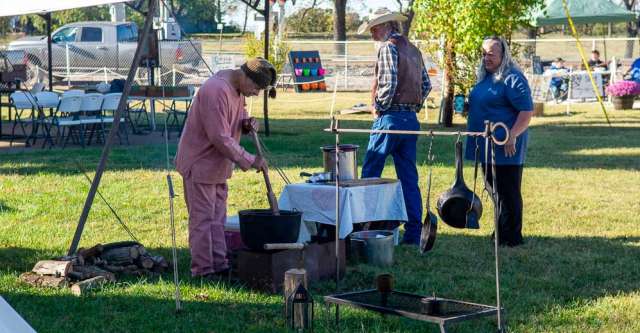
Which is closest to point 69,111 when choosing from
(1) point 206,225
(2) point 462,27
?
(2) point 462,27

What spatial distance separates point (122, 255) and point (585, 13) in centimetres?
2116

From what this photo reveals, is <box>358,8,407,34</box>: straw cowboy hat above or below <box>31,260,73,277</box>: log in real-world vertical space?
above

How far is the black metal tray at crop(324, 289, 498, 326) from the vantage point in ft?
18.3

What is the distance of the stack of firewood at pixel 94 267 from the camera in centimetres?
720

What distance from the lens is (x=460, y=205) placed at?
5.86m

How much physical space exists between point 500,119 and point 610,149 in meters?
7.95

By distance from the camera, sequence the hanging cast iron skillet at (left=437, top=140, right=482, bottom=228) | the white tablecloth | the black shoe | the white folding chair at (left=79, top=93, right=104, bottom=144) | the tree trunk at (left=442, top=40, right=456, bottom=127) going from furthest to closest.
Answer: the tree trunk at (left=442, top=40, right=456, bottom=127) → the white folding chair at (left=79, top=93, right=104, bottom=144) → the black shoe → the white tablecloth → the hanging cast iron skillet at (left=437, top=140, right=482, bottom=228)

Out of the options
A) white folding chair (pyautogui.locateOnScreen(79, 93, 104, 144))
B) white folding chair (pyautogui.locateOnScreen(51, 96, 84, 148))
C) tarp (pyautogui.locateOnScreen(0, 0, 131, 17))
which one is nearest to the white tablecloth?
tarp (pyautogui.locateOnScreen(0, 0, 131, 17))

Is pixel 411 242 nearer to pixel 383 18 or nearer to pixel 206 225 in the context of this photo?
pixel 383 18

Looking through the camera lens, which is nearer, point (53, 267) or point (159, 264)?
point (53, 267)

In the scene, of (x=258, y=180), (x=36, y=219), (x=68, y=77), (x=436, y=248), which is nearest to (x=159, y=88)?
(x=258, y=180)

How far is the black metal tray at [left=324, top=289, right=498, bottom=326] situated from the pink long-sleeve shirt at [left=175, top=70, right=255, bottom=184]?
1.40 meters

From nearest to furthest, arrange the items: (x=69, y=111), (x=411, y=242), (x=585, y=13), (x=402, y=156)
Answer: (x=402, y=156)
(x=411, y=242)
(x=69, y=111)
(x=585, y=13)

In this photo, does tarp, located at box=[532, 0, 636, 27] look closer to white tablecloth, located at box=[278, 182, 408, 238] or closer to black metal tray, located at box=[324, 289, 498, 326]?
white tablecloth, located at box=[278, 182, 408, 238]
